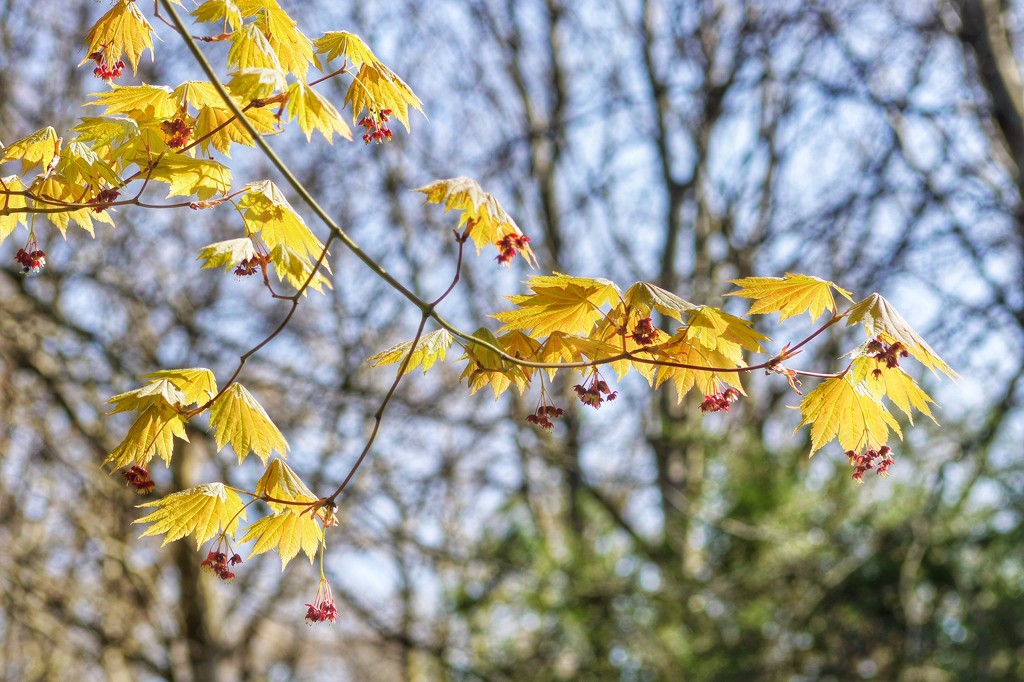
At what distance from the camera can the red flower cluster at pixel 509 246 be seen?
2338 millimetres

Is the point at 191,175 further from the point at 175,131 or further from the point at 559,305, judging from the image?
the point at 559,305

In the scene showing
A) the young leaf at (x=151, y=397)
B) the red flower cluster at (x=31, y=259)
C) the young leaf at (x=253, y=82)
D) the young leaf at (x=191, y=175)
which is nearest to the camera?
the young leaf at (x=253, y=82)

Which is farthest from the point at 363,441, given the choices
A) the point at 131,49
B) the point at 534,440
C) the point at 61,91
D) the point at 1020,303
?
the point at 131,49

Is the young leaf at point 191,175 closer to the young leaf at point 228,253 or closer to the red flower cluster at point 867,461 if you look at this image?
the young leaf at point 228,253

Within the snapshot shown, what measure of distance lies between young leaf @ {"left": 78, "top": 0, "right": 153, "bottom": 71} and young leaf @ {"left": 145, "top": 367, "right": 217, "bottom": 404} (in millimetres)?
821

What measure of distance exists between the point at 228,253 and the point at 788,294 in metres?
1.37

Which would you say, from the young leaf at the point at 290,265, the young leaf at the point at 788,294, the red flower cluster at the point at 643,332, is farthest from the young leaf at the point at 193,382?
the young leaf at the point at 788,294

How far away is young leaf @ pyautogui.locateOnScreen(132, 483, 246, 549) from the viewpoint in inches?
88.9

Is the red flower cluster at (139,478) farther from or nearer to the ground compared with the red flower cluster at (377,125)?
nearer to the ground

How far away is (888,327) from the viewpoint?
2094mm

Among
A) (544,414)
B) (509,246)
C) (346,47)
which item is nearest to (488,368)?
(544,414)

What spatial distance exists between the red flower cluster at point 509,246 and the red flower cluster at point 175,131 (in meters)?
0.80

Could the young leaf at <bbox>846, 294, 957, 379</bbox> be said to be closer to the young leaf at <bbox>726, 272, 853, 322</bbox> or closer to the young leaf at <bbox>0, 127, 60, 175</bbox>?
the young leaf at <bbox>726, 272, 853, 322</bbox>

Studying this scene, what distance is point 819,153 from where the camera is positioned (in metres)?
8.52
